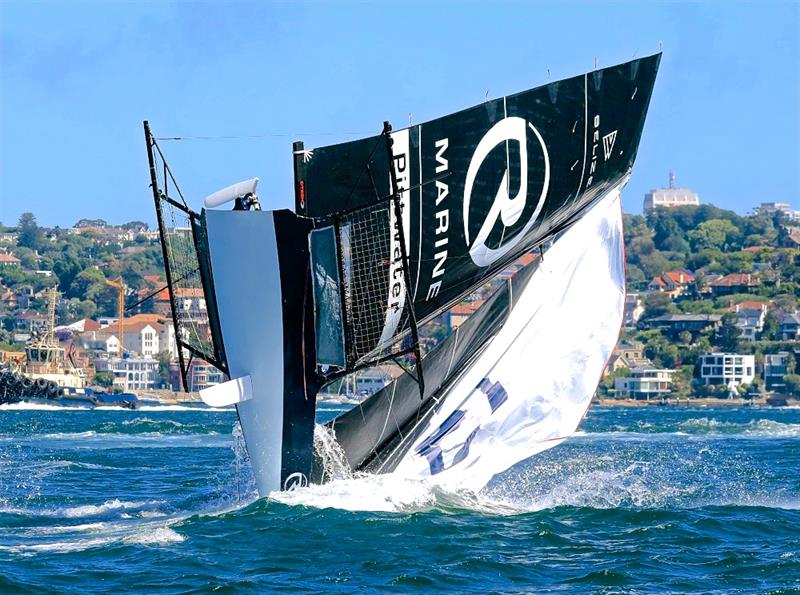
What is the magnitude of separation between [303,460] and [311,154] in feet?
11.6

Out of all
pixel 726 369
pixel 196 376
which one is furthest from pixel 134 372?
pixel 726 369

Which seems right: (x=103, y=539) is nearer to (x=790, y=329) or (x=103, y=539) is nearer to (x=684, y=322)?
(x=790, y=329)

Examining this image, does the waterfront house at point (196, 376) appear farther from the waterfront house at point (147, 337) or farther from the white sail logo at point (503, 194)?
the white sail logo at point (503, 194)

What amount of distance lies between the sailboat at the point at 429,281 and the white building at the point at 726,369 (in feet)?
360

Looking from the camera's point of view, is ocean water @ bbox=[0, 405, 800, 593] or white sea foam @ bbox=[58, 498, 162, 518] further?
white sea foam @ bbox=[58, 498, 162, 518]

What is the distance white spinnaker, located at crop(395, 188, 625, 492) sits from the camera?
1886cm

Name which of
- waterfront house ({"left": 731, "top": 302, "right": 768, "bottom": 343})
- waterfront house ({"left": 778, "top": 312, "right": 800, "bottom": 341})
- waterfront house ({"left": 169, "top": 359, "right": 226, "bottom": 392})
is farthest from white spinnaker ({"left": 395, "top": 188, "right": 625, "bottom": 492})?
waterfront house ({"left": 778, "top": 312, "right": 800, "bottom": 341})

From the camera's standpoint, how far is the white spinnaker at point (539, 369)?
61.9 feet

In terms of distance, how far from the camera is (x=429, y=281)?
18.2 metres

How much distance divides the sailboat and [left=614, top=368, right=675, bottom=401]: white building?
107 meters

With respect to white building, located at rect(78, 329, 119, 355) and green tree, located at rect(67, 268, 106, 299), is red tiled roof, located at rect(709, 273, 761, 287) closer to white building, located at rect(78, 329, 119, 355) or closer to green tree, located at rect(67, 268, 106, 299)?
white building, located at rect(78, 329, 119, 355)

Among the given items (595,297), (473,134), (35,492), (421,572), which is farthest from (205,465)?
(421,572)

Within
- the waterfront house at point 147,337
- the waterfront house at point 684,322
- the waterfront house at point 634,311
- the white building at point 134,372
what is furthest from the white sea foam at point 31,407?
the waterfront house at point 634,311

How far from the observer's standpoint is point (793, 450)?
38500 mm
